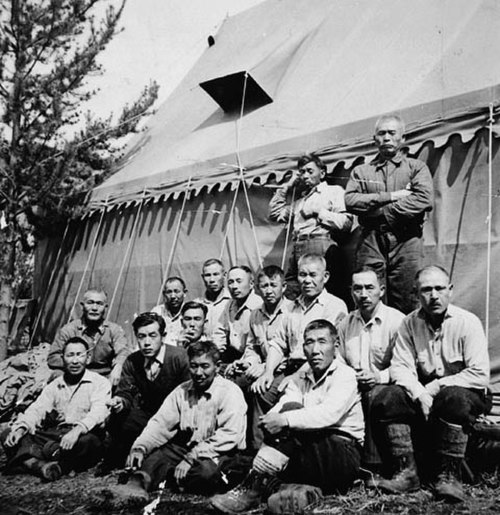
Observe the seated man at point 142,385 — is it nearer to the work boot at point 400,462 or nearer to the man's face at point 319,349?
the man's face at point 319,349

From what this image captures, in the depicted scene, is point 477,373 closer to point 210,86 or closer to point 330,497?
point 330,497

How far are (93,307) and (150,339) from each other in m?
1.22

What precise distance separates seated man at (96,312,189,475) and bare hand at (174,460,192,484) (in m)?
0.67

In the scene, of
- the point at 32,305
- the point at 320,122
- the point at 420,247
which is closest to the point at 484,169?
the point at 420,247

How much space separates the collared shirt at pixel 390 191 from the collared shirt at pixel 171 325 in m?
1.77

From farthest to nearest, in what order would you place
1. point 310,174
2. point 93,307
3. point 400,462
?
point 93,307 → point 310,174 → point 400,462

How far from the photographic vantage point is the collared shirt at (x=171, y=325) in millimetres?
5375

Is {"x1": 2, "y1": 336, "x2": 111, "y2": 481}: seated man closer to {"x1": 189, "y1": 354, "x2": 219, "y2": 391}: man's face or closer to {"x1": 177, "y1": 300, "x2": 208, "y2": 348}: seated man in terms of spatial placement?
{"x1": 177, "y1": 300, "x2": 208, "y2": 348}: seated man

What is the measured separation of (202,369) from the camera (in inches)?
151

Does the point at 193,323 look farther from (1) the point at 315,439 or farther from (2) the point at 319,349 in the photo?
(1) the point at 315,439

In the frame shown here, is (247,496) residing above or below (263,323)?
below

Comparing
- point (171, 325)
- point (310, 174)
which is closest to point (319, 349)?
point (310, 174)

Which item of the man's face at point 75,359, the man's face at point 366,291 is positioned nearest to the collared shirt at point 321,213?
the man's face at point 366,291

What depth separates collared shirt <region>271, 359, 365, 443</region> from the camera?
337cm
